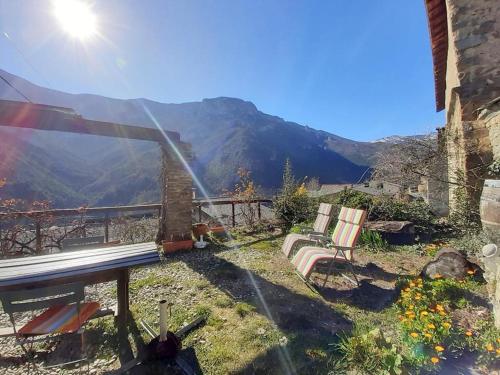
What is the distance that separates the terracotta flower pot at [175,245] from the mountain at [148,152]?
1911mm

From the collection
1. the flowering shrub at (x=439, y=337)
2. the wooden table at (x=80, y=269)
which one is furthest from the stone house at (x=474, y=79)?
the wooden table at (x=80, y=269)

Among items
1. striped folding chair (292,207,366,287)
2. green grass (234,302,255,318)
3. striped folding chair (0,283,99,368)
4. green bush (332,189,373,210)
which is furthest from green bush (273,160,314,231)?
striped folding chair (0,283,99,368)

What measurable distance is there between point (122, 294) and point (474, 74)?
20.4 feet

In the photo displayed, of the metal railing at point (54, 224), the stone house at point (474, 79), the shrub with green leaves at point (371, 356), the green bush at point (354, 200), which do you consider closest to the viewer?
the shrub with green leaves at point (371, 356)

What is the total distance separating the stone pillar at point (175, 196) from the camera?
5879 millimetres

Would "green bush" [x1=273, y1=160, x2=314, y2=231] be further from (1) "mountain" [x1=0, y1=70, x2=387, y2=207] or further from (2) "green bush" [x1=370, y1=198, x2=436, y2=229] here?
(1) "mountain" [x1=0, y1=70, x2=387, y2=207]

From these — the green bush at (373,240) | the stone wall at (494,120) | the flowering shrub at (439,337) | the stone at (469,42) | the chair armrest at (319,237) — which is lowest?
the green bush at (373,240)

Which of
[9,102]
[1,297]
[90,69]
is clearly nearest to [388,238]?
[1,297]

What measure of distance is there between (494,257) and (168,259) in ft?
16.1

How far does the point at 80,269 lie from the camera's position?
2.38 metres

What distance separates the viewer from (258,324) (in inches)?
109

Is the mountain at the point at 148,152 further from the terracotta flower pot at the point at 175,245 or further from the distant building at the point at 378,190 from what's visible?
the terracotta flower pot at the point at 175,245

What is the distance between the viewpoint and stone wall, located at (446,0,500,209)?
427 centimetres

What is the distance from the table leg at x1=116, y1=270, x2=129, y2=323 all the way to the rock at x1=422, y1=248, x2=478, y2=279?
3710 millimetres
